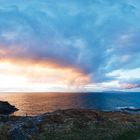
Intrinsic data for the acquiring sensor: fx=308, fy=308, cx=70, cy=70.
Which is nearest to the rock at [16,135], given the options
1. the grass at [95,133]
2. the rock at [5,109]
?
the grass at [95,133]

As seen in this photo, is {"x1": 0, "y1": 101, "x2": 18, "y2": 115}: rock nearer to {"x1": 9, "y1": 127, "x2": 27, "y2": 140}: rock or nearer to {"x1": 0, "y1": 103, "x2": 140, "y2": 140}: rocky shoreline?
{"x1": 0, "y1": 103, "x2": 140, "y2": 140}: rocky shoreline

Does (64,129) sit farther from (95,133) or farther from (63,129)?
(95,133)

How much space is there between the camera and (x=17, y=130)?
3403 cm

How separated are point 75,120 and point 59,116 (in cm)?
452

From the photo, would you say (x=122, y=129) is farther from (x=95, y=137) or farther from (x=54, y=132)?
(x=54, y=132)

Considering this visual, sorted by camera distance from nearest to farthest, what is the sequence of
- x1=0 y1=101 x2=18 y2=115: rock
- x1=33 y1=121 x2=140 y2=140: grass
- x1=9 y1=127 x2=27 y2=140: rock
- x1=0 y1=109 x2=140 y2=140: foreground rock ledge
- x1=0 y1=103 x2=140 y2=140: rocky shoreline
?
x1=9 y1=127 x2=27 y2=140: rock → x1=0 y1=109 x2=140 y2=140: foreground rock ledge → x1=0 y1=103 x2=140 y2=140: rocky shoreline → x1=33 y1=121 x2=140 y2=140: grass → x1=0 y1=101 x2=18 y2=115: rock

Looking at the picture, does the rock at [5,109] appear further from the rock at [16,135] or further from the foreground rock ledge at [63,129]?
the rock at [16,135]

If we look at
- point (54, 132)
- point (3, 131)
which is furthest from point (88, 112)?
point (3, 131)

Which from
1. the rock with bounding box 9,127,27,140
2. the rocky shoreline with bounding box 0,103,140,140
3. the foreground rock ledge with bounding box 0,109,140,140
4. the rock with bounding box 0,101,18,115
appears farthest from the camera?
the rock with bounding box 0,101,18,115

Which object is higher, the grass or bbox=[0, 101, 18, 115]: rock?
bbox=[0, 101, 18, 115]: rock

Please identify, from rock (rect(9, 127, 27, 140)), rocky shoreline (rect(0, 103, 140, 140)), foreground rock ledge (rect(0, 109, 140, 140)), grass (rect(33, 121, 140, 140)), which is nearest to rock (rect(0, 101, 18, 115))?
rocky shoreline (rect(0, 103, 140, 140))

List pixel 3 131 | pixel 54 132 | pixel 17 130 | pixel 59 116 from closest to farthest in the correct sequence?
1. pixel 17 130
2. pixel 3 131
3. pixel 54 132
4. pixel 59 116

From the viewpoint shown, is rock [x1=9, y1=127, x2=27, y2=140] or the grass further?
the grass

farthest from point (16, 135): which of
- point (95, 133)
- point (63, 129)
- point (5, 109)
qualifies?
point (5, 109)
